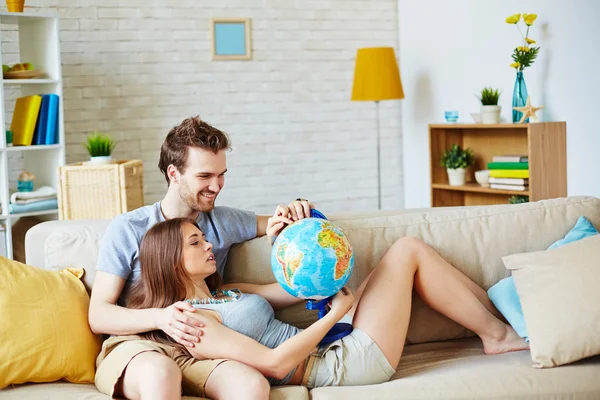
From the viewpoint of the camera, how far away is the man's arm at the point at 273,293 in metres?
2.54

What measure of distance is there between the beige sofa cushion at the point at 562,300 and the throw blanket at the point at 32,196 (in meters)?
3.07

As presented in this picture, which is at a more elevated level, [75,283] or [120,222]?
[120,222]

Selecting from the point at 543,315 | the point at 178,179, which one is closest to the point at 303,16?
the point at 178,179

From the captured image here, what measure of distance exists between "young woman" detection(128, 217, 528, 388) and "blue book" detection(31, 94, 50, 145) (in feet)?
8.43

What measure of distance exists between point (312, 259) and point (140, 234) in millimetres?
615

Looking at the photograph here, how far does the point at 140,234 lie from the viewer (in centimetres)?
248

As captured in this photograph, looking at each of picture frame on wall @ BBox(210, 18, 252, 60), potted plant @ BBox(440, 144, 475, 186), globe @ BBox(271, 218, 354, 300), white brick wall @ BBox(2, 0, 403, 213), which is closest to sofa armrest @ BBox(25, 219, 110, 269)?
globe @ BBox(271, 218, 354, 300)

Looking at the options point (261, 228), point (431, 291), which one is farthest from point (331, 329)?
point (261, 228)

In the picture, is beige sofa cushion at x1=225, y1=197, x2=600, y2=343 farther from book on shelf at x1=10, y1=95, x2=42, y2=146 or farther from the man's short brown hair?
book on shelf at x1=10, y1=95, x2=42, y2=146

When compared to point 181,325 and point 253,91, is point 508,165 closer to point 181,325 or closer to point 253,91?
point 253,91

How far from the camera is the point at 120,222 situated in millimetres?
2492

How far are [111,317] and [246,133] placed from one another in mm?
3559

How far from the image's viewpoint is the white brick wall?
17.6ft

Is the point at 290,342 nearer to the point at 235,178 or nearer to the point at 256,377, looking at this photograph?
the point at 256,377
